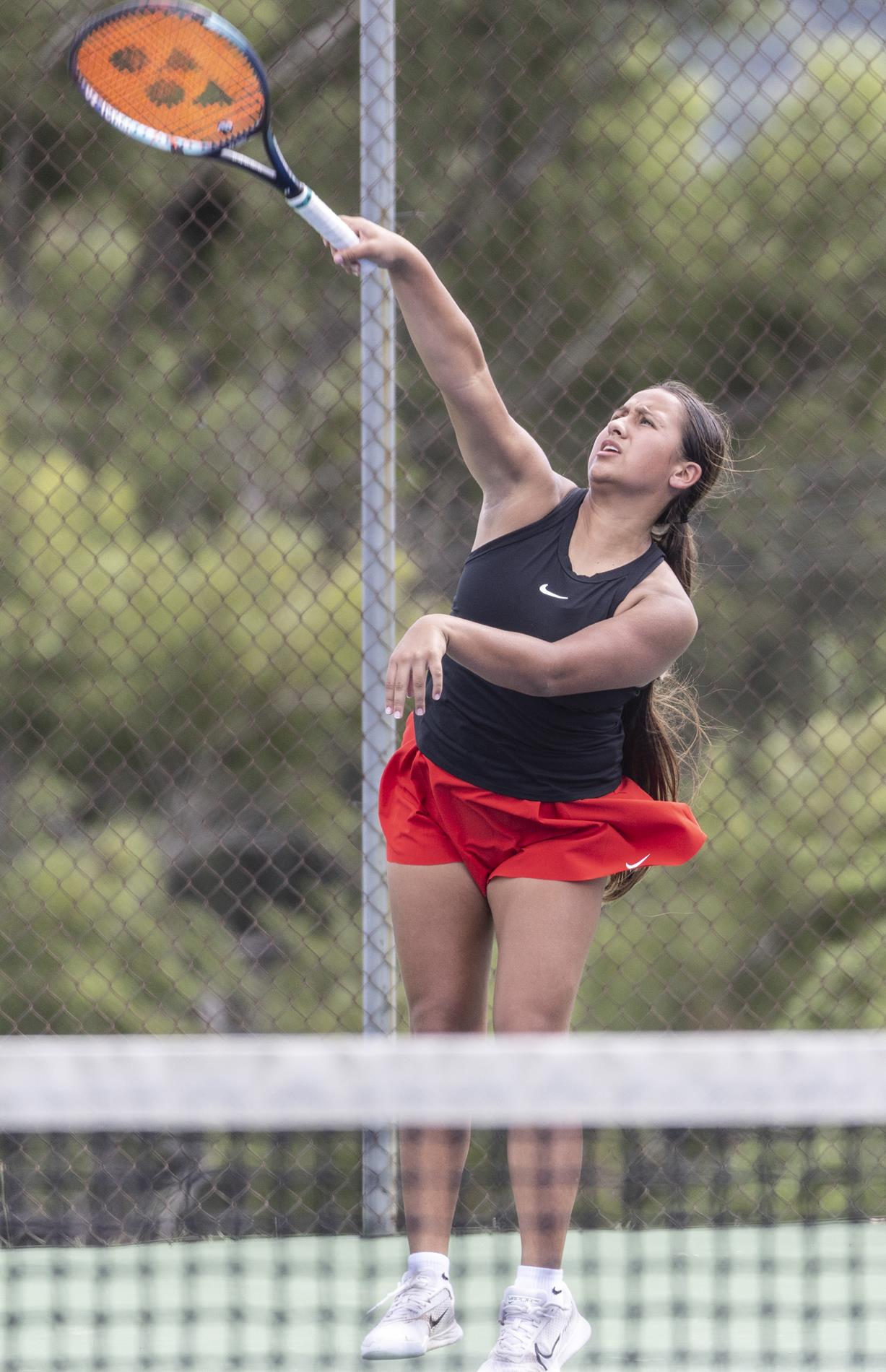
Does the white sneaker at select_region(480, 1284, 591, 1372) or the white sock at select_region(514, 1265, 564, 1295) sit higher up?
the white sock at select_region(514, 1265, 564, 1295)

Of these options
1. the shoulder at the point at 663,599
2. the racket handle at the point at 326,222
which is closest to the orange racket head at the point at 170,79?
the racket handle at the point at 326,222

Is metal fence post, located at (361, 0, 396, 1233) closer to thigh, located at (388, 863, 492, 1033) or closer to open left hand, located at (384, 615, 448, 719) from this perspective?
thigh, located at (388, 863, 492, 1033)

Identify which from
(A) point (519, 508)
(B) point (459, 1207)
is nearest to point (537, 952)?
(A) point (519, 508)

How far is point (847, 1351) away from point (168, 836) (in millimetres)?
4224

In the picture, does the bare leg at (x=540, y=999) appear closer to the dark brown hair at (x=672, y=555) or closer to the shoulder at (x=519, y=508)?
the dark brown hair at (x=672, y=555)

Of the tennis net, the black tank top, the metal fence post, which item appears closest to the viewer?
the tennis net

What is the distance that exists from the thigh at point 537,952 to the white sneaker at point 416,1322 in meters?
0.31

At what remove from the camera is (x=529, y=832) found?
185cm

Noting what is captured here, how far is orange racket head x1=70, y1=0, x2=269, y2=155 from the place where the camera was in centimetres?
196

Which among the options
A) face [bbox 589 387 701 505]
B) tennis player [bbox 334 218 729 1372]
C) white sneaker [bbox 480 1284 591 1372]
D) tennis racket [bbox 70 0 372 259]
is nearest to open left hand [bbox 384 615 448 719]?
tennis player [bbox 334 218 729 1372]

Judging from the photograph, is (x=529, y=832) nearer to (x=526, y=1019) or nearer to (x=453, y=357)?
(x=526, y=1019)

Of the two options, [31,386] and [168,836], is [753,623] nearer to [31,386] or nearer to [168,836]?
[168,836]

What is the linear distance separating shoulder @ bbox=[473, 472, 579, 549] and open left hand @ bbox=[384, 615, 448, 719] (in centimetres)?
36

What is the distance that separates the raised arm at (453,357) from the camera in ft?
5.80
